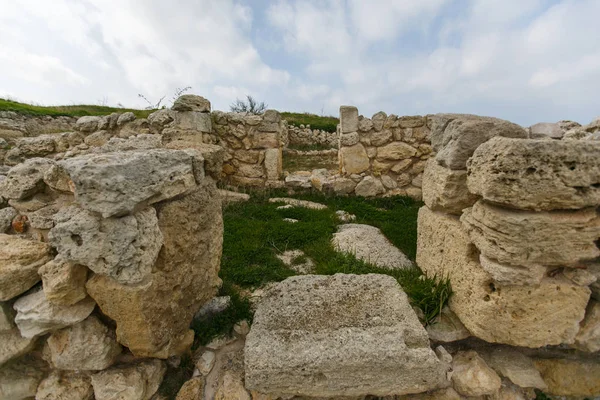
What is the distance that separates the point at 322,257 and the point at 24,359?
8.12ft

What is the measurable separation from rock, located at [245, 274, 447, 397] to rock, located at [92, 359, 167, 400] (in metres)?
0.66

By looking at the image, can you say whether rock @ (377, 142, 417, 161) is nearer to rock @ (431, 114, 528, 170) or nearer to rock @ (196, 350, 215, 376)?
rock @ (431, 114, 528, 170)

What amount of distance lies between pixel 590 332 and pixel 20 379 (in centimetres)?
359

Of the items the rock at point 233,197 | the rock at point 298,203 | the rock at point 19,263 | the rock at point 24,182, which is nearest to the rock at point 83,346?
the rock at point 19,263

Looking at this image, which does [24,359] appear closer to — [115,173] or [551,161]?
[115,173]

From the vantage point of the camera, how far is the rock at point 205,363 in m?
2.07


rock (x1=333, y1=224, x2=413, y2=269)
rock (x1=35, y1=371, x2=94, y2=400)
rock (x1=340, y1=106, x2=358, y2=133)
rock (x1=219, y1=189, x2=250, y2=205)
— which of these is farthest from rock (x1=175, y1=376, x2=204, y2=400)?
rock (x1=340, y1=106, x2=358, y2=133)

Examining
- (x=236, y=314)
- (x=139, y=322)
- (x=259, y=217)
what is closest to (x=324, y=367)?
(x=236, y=314)

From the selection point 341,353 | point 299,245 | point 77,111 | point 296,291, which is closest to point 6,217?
point 296,291

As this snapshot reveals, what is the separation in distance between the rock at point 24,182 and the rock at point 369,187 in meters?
4.97

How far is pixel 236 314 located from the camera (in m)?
2.36

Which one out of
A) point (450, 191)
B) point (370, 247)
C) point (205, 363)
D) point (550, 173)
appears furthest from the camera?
point (370, 247)

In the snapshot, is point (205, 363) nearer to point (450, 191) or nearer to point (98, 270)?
point (98, 270)

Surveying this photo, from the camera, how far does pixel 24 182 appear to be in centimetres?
192
